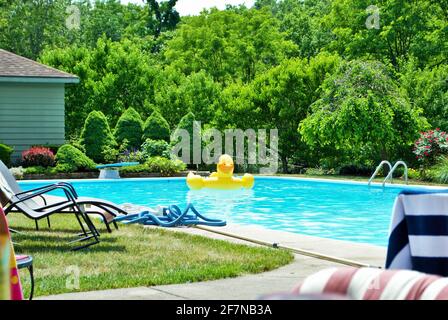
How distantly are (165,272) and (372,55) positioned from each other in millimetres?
30192

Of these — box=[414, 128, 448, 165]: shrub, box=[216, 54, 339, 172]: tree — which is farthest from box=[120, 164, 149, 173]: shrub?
box=[414, 128, 448, 165]: shrub

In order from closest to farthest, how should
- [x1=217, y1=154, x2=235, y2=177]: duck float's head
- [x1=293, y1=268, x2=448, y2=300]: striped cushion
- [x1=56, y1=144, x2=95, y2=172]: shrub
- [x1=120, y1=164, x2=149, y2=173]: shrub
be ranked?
[x1=293, y1=268, x2=448, y2=300]: striped cushion
[x1=217, y1=154, x2=235, y2=177]: duck float's head
[x1=56, y1=144, x2=95, y2=172]: shrub
[x1=120, y1=164, x2=149, y2=173]: shrub

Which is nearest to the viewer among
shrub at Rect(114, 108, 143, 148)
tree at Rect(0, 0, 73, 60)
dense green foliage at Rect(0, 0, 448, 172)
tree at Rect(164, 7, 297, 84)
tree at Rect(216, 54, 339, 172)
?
dense green foliage at Rect(0, 0, 448, 172)

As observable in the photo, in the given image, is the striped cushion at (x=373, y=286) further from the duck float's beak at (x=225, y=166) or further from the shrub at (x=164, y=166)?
the shrub at (x=164, y=166)

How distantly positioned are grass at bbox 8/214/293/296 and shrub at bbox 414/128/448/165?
1527cm

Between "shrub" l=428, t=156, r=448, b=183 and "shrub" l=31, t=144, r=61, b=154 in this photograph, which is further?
"shrub" l=31, t=144, r=61, b=154

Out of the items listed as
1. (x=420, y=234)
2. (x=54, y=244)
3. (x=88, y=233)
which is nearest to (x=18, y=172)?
(x=88, y=233)

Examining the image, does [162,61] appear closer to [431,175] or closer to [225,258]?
[431,175]

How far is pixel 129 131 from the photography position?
1091 inches

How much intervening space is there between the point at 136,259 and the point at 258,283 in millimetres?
1796

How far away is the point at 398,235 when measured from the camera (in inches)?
143

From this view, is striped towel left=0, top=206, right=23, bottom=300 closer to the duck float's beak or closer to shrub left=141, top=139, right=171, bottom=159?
the duck float's beak

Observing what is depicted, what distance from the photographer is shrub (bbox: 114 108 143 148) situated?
90.9 ft
